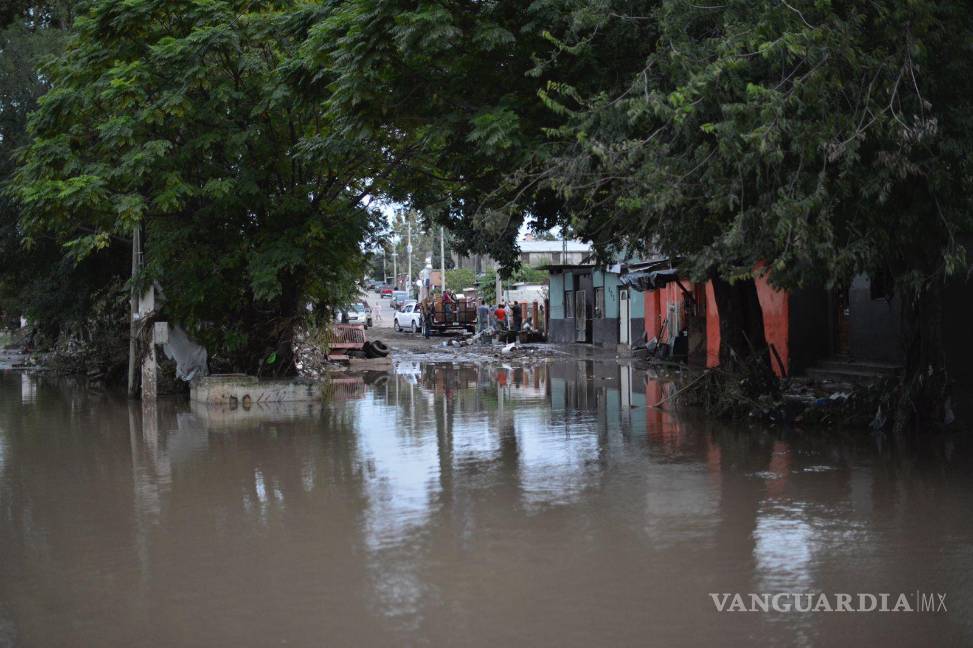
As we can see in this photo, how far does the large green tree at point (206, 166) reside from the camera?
18.2 meters

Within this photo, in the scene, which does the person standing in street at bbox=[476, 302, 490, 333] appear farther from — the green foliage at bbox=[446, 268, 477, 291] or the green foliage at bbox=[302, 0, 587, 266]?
the green foliage at bbox=[446, 268, 477, 291]

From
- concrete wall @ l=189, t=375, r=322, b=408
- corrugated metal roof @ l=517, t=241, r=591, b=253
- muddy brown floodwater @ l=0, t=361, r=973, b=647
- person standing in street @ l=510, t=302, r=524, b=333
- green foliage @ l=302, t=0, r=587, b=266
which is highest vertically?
corrugated metal roof @ l=517, t=241, r=591, b=253

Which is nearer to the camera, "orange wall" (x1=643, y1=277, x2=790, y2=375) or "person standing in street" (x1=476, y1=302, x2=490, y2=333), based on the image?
"orange wall" (x1=643, y1=277, x2=790, y2=375)

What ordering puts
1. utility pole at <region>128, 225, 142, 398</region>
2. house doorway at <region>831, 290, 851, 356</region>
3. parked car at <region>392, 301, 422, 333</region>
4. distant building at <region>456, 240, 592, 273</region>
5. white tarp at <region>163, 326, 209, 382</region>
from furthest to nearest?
parked car at <region>392, 301, 422, 333</region>, distant building at <region>456, 240, 592, 273</region>, white tarp at <region>163, 326, 209, 382</region>, utility pole at <region>128, 225, 142, 398</region>, house doorway at <region>831, 290, 851, 356</region>

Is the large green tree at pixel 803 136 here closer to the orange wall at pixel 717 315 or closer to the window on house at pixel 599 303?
the orange wall at pixel 717 315

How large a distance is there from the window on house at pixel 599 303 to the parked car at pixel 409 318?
18097 mm

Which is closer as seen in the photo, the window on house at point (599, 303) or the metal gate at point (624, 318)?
the metal gate at point (624, 318)

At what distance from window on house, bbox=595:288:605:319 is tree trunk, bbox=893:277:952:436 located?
89.9 ft

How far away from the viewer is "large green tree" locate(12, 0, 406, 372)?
1825cm

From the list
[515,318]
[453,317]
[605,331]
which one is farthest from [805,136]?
[453,317]

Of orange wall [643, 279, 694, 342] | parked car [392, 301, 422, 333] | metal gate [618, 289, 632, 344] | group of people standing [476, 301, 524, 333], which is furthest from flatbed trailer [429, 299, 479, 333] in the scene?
orange wall [643, 279, 694, 342]

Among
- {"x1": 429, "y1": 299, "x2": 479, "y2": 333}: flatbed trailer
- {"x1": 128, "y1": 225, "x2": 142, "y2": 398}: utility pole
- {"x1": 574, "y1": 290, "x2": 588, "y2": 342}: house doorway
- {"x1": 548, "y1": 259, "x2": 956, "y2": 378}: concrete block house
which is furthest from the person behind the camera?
{"x1": 429, "y1": 299, "x2": 479, "y2": 333}: flatbed trailer

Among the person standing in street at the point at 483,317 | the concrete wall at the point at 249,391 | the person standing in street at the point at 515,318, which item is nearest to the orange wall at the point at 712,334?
the concrete wall at the point at 249,391

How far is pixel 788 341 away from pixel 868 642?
16572mm
